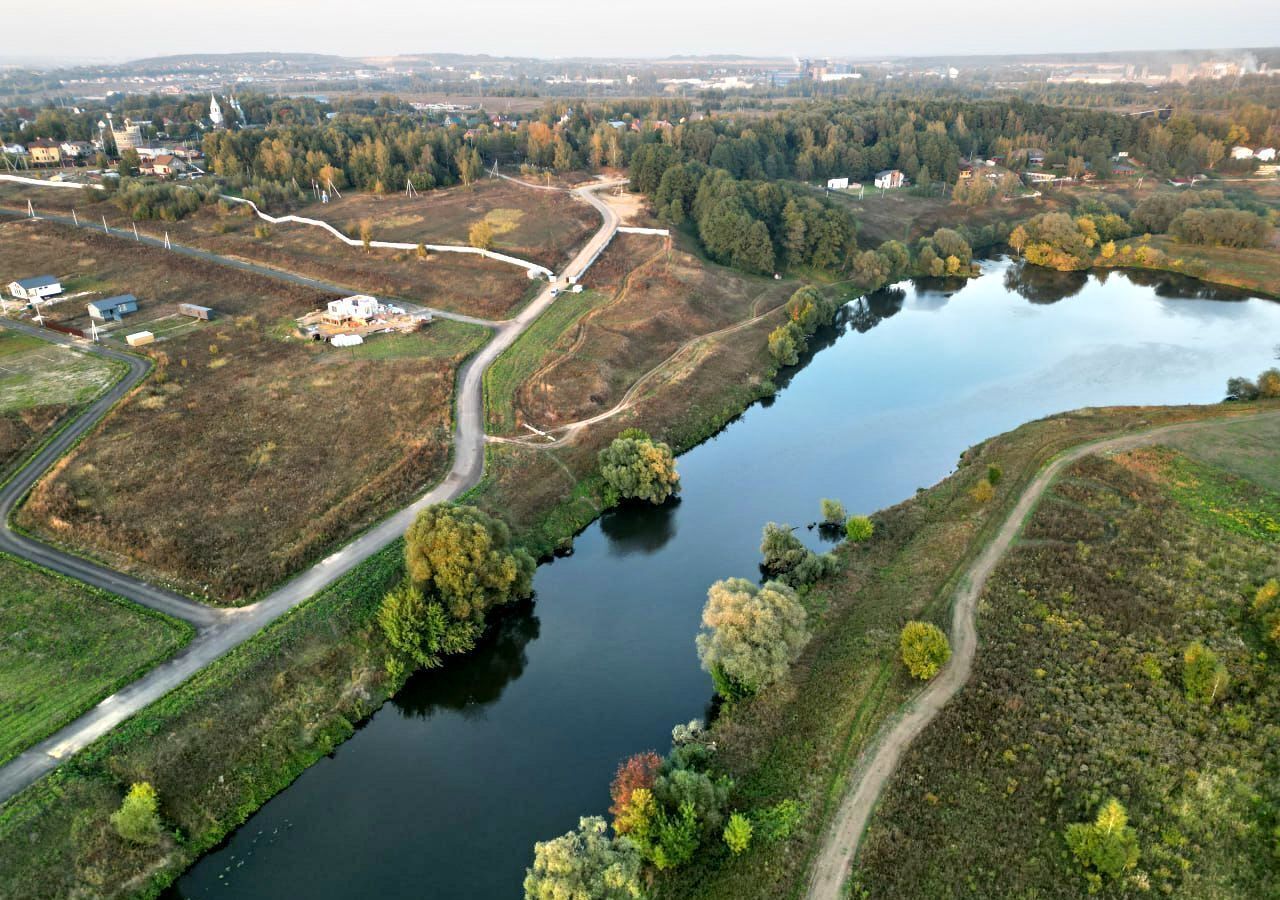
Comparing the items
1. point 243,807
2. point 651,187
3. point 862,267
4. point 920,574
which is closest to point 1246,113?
point 862,267

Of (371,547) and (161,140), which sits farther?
(161,140)

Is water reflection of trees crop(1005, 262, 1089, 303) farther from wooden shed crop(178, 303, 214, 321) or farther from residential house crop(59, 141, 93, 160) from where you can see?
residential house crop(59, 141, 93, 160)

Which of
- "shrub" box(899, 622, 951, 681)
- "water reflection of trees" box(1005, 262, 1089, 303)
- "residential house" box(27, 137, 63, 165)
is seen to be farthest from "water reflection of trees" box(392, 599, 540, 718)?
"residential house" box(27, 137, 63, 165)

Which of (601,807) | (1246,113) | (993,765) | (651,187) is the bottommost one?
(601,807)

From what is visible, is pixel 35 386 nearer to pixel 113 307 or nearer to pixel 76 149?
pixel 113 307

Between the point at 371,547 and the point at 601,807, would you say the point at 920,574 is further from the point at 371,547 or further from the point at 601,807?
the point at 371,547

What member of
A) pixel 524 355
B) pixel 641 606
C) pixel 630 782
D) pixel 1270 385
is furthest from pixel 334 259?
pixel 1270 385
